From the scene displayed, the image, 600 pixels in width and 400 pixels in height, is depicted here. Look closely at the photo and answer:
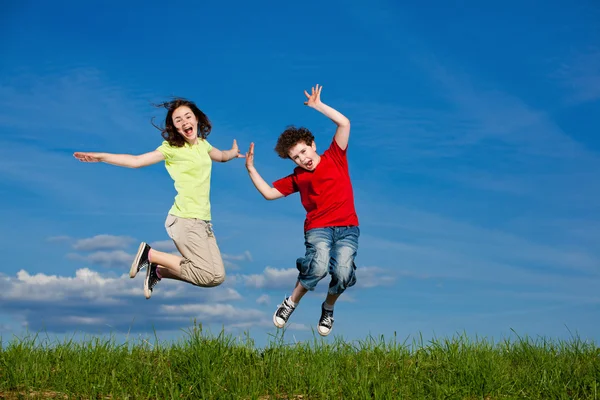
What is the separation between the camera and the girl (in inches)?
328

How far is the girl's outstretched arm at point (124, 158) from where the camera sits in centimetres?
783

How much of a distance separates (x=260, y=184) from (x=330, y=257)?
55.4 inches

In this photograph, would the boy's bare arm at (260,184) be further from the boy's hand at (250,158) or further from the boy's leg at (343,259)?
the boy's leg at (343,259)

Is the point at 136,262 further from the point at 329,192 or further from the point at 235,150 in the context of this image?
the point at 329,192

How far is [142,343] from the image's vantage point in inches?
296

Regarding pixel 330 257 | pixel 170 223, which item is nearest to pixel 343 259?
pixel 330 257

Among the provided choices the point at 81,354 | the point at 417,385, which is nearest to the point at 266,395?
the point at 417,385

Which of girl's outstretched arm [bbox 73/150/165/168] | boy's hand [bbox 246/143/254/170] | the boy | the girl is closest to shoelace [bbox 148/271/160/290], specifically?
the girl

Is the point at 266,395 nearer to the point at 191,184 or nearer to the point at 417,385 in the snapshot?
the point at 417,385

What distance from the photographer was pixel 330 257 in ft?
27.5

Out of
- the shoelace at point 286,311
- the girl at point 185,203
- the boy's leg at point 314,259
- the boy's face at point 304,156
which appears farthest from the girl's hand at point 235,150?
the shoelace at point 286,311

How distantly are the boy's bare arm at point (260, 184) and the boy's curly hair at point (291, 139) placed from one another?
17.4 inches

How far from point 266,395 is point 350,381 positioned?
864 mm

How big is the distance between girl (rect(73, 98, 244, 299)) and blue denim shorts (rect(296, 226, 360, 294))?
113cm
